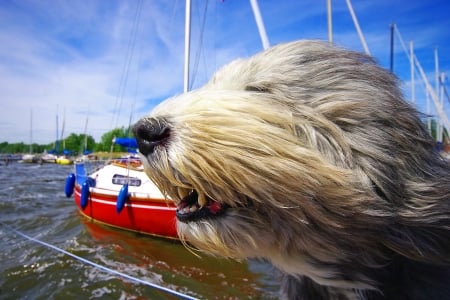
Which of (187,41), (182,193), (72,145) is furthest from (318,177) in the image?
(72,145)

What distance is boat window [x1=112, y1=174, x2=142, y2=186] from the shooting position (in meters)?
8.04

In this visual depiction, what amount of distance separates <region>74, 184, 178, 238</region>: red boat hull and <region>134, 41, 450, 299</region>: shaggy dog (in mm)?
5142

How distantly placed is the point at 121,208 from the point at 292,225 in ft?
23.1

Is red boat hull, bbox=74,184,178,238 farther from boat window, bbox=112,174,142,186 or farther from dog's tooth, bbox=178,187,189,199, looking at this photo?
dog's tooth, bbox=178,187,189,199

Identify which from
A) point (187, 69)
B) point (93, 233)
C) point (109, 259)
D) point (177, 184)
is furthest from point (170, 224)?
point (177, 184)

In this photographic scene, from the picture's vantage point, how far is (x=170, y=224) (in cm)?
710

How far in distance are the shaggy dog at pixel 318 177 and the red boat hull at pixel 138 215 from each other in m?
5.14

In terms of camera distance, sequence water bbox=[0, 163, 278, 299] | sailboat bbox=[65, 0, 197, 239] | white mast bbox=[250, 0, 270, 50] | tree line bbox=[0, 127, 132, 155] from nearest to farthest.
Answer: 1. water bbox=[0, 163, 278, 299]
2. sailboat bbox=[65, 0, 197, 239]
3. white mast bbox=[250, 0, 270, 50]
4. tree line bbox=[0, 127, 132, 155]

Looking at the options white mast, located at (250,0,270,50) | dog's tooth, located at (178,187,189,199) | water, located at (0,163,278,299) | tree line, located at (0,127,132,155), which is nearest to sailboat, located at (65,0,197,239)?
water, located at (0,163,278,299)

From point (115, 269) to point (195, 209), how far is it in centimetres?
470

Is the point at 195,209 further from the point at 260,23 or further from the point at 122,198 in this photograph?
the point at 260,23

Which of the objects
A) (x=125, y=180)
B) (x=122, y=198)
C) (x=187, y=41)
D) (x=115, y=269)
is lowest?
(x=115, y=269)

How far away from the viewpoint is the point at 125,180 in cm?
835

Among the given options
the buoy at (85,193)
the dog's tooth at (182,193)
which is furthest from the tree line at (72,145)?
the dog's tooth at (182,193)
